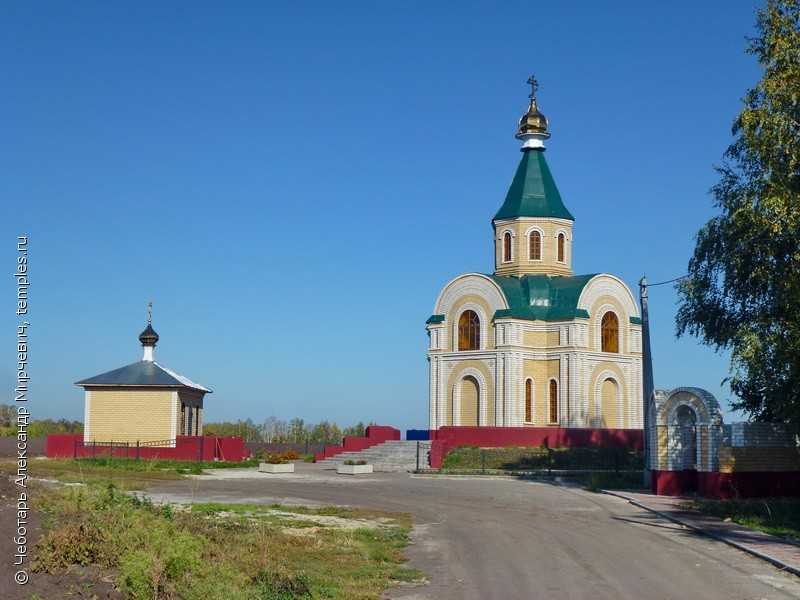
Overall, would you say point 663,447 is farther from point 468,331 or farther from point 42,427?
point 42,427

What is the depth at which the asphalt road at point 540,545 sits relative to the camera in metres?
12.1

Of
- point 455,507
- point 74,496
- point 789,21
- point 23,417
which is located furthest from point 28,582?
point 789,21

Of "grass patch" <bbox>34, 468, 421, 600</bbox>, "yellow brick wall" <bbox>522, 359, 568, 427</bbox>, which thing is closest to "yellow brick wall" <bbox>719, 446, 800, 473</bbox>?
"grass patch" <bbox>34, 468, 421, 600</bbox>

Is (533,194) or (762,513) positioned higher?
(533,194)

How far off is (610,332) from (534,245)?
5.27 m

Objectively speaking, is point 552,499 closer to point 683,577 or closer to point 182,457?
point 683,577

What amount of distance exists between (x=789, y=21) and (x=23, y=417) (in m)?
17.5

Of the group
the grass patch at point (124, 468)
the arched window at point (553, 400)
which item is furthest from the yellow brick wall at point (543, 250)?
the grass patch at point (124, 468)

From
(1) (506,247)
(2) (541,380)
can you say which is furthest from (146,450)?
(1) (506,247)

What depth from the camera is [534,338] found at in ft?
141

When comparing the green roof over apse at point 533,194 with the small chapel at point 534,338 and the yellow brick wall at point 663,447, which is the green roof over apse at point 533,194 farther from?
the yellow brick wall at point 663,447

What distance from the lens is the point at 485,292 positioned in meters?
43.2

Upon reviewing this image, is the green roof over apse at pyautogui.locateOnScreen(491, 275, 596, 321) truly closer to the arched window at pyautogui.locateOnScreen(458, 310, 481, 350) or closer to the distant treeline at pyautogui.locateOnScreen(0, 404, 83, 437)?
the arched window at pyautogui.locateOnScreen(458, 310, 481, 350)

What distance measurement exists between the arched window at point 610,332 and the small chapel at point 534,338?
0.15 feet
